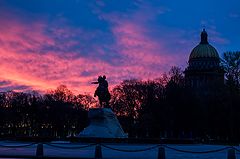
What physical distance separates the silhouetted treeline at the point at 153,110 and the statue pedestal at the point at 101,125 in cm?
2985

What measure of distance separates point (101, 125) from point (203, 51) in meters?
94.5

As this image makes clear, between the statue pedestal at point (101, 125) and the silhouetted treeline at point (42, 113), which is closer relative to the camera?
the statue pedestal at point (101, 125)

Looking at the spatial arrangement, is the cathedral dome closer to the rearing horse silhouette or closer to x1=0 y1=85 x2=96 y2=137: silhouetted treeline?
x1=0 y1=85 x2=96 y2=137: silhouetted treeline

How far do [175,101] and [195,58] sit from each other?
61.9 m

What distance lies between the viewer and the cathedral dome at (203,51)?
142250 millimetres

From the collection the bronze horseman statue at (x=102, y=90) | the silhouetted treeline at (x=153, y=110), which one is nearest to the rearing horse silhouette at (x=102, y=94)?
the bronze horseman statue at (x=102, y=90)

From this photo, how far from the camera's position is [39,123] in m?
102

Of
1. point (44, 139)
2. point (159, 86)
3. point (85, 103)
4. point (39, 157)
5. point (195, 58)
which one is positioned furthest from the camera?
point (195, 58)

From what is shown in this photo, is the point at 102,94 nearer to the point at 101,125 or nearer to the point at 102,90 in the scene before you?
the point at 102,90

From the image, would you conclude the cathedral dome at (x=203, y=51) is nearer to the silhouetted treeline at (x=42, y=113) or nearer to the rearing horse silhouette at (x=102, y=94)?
the silhouetted treeline at (x=42, y=113)

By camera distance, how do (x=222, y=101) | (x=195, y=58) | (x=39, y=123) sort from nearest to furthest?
(x=222, y=101)
(x=39, y=123)
(x=195, y=58)

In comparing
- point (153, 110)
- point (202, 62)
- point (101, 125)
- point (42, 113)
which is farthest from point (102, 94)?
point (202, 62)

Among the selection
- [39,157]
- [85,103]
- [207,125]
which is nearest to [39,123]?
[85,103]

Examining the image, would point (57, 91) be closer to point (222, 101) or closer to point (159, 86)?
point (159, 86)
